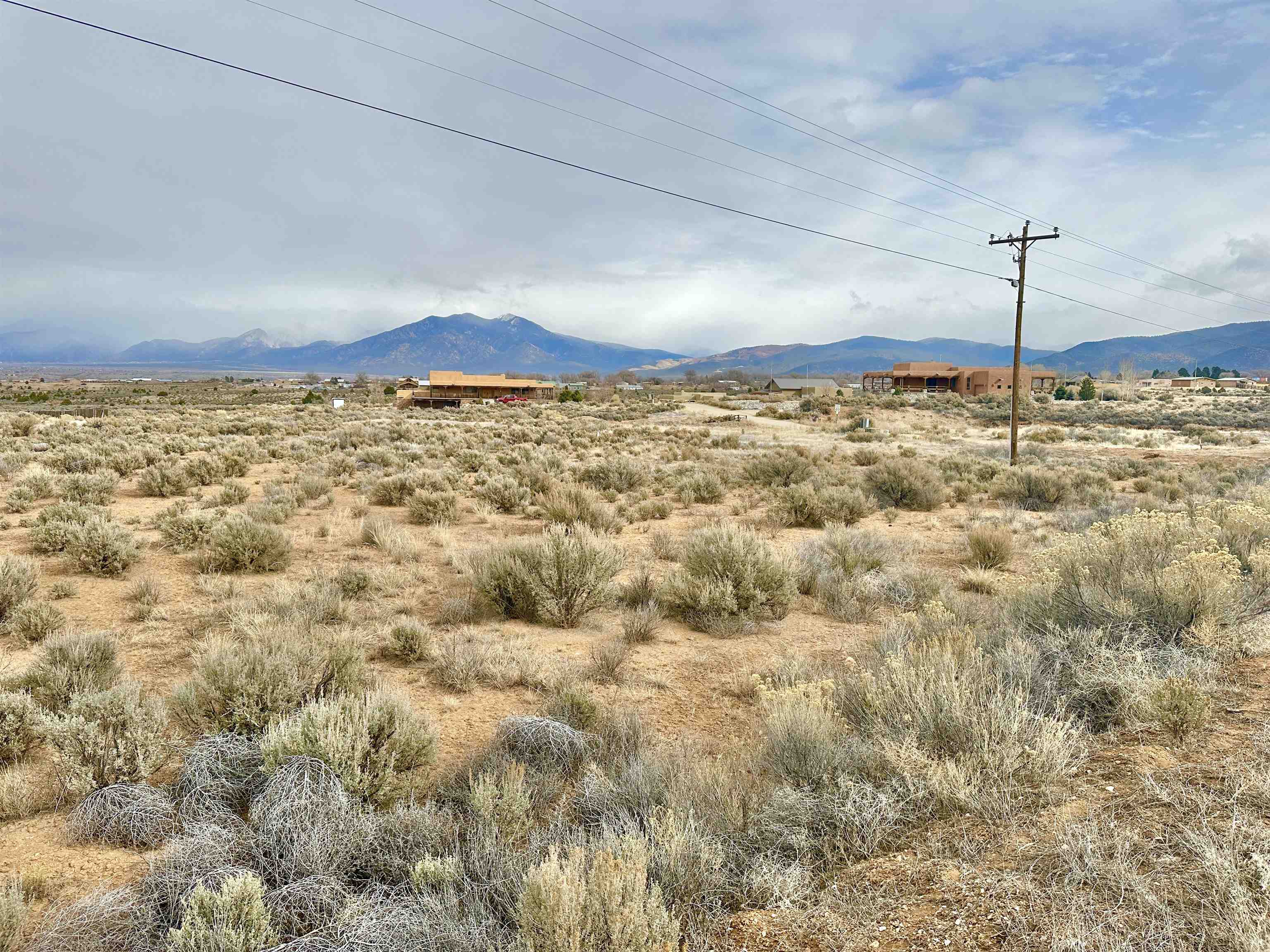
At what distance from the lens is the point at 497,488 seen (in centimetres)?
1527

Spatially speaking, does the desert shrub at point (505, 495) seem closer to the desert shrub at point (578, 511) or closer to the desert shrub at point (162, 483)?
the desert shrub at point (578, 511)

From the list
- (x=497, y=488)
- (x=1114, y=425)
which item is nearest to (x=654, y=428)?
(x=497, y=488)

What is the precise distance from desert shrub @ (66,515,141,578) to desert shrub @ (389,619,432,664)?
206 inches

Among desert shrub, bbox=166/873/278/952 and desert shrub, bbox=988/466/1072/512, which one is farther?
desert shrub, bbox=988/466/1072/512

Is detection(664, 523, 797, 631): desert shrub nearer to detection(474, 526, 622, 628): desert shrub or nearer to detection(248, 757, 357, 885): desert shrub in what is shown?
detection(474, 526, 622, 628): desert shrub

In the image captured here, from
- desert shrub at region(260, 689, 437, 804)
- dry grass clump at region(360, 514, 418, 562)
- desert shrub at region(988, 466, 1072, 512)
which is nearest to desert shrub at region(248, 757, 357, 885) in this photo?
desert shrub at region(260, 689, 437, 804)

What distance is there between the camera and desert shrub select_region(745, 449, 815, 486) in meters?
18.8

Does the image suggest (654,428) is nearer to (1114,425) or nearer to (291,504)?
(291,504)

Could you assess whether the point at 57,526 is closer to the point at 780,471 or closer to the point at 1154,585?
the point at 1154,585

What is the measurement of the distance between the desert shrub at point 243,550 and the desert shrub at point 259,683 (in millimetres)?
4731

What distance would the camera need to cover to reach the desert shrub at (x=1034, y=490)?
53.8 feet

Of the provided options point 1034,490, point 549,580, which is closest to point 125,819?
point 549,580

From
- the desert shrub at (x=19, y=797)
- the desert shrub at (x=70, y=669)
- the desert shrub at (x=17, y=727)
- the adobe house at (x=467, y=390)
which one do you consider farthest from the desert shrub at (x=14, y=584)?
the adobe house at (x=467, y=390)

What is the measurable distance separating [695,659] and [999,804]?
3.91 metres
